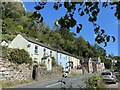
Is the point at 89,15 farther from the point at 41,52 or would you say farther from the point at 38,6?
the point at 41,52

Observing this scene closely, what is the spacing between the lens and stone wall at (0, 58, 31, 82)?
3310cm

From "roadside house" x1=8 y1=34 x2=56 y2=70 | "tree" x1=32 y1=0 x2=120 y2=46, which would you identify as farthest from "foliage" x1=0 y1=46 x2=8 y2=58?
"tree" x1=32 y1=0 x2=120 y2=46

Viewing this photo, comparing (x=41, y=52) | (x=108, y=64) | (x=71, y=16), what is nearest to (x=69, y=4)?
(x=71, y=16)

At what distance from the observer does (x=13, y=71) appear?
35.6 metres

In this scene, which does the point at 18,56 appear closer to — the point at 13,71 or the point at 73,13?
the point at 13,71

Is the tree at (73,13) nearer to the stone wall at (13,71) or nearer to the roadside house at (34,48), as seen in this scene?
the stone wall at (13,71)

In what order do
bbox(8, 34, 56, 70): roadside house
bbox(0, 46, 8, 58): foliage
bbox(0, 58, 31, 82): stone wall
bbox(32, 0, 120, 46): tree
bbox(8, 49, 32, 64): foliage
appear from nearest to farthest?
bbox(32, 0, 120, 46): tree < bbox(0, 58, 31, 82): stone wall < bbox(0, 46, 8, 58): foliage < bbox(8, 49, 32, 64): foliage < bbox(8, 34, 56, 70): roadside house

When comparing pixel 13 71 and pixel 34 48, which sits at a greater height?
pixel 34 48

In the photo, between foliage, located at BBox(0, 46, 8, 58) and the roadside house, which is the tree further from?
the roadside house

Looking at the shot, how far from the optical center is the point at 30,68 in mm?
40875

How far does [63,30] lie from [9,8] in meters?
78.4

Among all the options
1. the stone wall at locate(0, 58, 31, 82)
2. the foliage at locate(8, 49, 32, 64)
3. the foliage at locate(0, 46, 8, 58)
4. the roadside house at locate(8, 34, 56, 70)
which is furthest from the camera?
the roadside house at locate(8, 34, 56, 70)

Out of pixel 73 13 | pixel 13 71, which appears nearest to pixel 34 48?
pixel 13 71

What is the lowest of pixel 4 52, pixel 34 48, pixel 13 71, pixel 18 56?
pixel 13 71
